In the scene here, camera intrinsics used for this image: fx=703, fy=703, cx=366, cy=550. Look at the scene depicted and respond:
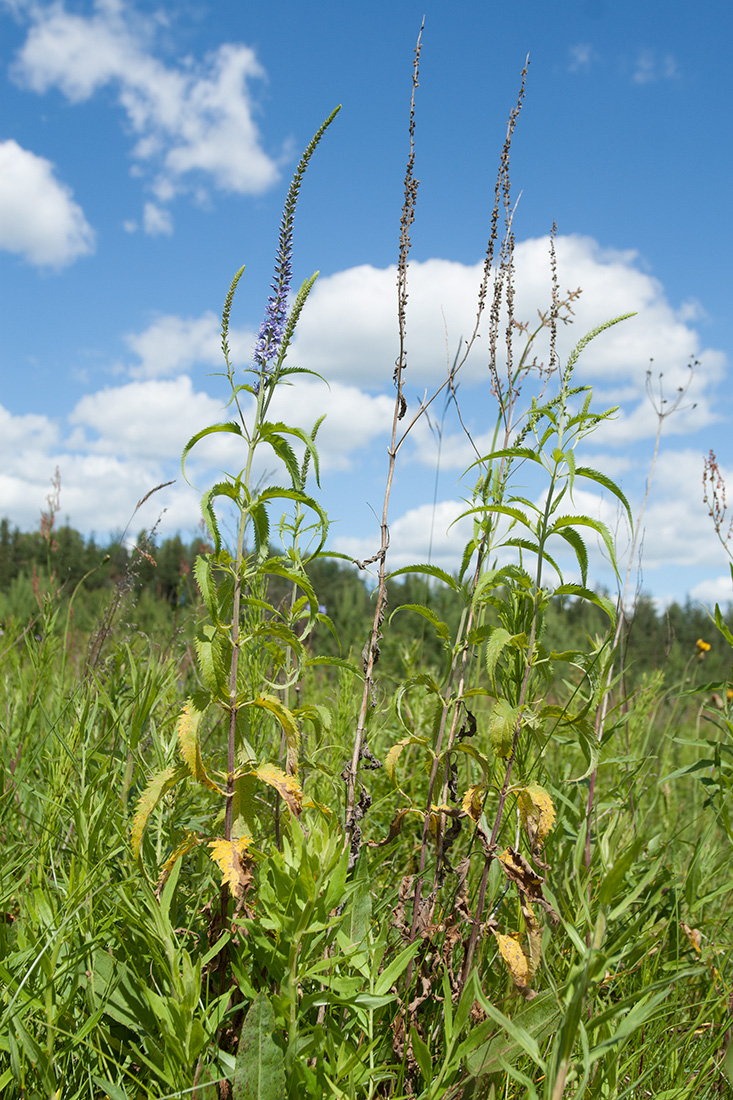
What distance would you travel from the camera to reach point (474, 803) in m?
1.65

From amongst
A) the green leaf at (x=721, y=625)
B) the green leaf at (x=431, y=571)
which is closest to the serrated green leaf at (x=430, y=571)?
the green leaf at (x=431, y=571)

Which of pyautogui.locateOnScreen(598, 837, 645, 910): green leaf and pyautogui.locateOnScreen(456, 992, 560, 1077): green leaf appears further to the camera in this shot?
pyautogui.locateOnScreen(456, 992, 560, 1077): green leaf

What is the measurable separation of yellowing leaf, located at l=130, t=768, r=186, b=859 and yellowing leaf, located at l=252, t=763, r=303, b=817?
0.55 ft

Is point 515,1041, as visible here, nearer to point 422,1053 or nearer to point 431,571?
point 422,1053

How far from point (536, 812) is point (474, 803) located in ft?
0.54

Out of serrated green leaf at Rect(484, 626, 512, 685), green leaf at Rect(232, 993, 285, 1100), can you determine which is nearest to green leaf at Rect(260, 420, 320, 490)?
serrated green leaf at Rect(484, 626, 512, 685)

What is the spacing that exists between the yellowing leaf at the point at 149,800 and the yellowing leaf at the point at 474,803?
2.16 ft

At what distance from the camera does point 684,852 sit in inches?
129

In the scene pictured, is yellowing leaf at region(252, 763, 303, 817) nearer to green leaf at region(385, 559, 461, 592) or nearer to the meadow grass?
the meadow grass

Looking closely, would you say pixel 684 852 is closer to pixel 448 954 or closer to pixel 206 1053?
pixel 448 954

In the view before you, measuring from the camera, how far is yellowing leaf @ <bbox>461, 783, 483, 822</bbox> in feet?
5.38

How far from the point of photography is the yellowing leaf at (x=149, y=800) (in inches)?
53.8

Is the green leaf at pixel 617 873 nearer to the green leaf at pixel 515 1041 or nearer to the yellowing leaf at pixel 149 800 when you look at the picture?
the green leaf at pixel 515 1041

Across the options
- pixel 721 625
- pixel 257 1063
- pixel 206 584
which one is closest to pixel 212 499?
pixel 206 584
